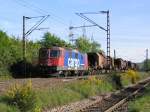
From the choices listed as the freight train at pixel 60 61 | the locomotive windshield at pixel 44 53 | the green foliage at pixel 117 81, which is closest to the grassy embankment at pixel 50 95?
the green foliage at pixel 117 81

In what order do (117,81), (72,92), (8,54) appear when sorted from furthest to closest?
(8,54) → (117,81) → (72,92)

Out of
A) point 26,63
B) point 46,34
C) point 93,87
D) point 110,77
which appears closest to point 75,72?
point 26,63

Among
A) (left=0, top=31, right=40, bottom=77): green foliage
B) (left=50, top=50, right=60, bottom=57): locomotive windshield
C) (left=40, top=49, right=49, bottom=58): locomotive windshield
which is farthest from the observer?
(left=40, top=49, right=49, bottom=58): locomotive windshield

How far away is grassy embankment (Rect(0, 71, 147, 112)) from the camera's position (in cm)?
1853

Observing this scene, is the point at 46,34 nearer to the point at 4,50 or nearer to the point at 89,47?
the point at 89,47

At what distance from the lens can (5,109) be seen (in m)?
17.4

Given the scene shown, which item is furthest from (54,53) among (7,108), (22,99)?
(7,108)

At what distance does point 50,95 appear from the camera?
75.9 ft

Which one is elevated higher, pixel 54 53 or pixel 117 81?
pixel 54 53

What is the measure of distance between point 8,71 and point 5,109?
29418mm

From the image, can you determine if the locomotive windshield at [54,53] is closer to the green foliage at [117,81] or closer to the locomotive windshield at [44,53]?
the locomotive windshield at [44,53]

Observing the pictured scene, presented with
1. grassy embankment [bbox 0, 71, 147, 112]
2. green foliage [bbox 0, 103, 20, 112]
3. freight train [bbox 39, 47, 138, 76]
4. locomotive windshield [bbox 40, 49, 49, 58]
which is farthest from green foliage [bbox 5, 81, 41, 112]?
locomotive windshield [bbox 40, 49, 49, 58]

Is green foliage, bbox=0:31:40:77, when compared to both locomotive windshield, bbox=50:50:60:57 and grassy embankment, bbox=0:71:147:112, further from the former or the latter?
grassy embankment, bbox=0:71:147:112

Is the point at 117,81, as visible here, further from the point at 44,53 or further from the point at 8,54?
the point at 8,54
